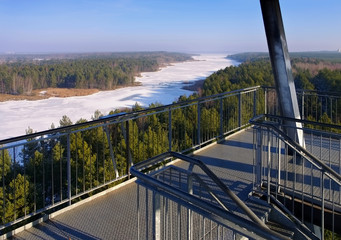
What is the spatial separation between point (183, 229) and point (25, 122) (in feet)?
159

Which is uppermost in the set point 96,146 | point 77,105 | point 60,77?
point 60,77

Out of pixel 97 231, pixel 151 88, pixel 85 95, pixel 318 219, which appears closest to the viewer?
pixel 97 231

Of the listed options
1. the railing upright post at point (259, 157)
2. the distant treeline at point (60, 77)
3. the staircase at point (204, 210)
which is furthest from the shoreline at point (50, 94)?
the staircase at point (204, 210)

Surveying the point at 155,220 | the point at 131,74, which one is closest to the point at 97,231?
the point at 155,220

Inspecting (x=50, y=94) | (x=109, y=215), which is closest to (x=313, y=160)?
(x=109, y=215)

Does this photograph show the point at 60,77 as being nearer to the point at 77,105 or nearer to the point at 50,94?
the point at 50,94

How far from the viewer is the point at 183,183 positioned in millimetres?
4809

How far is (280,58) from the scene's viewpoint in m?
5.31

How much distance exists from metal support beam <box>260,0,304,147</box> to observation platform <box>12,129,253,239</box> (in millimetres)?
1196

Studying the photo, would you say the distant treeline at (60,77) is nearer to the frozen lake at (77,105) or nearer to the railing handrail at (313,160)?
the frozen lake at (77,105)

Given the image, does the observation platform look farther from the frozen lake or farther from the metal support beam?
the frozen lake

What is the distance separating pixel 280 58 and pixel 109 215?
12.0 ft

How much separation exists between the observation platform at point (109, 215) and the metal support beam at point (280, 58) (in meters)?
1.20

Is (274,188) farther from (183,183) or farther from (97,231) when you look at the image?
(97,231)
